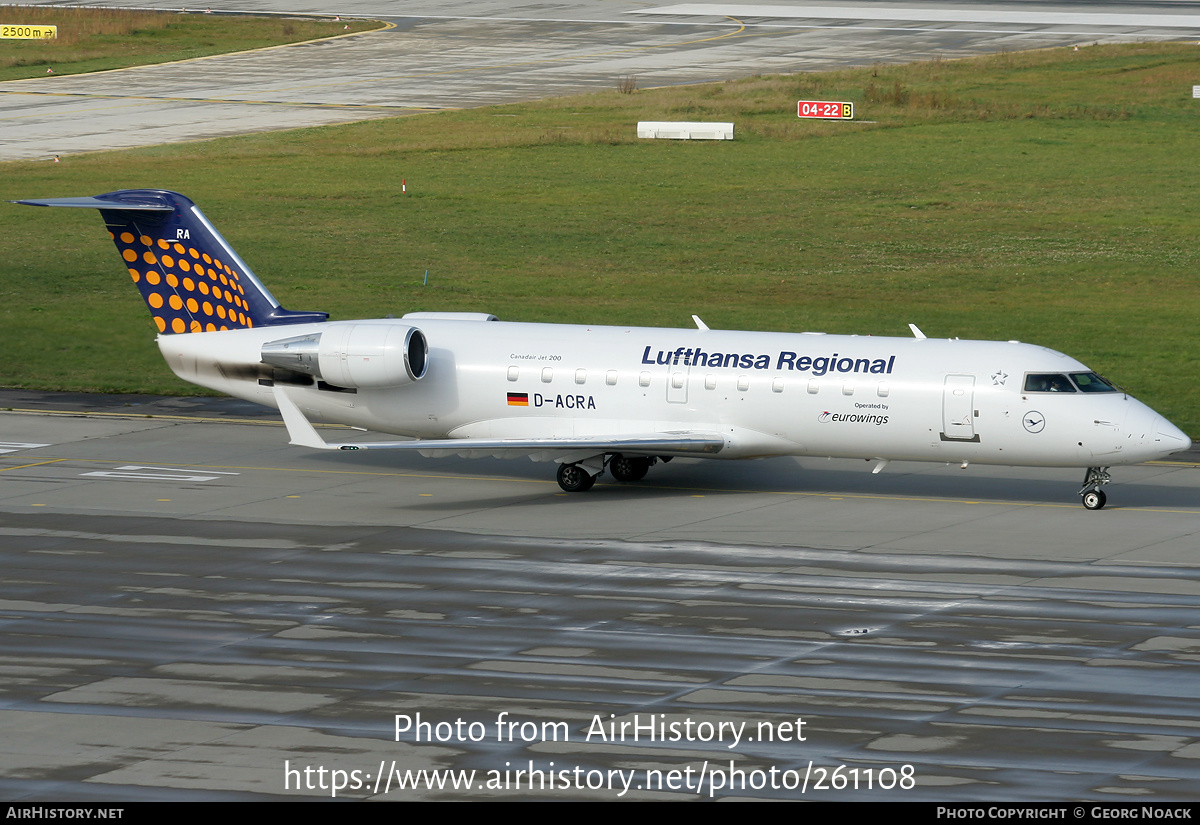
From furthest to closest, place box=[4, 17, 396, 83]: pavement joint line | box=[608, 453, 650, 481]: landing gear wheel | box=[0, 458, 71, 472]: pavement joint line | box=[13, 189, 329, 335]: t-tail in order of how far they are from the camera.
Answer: box=[4, 17, 396, 83]: pavement joint line
box=[0, 458, 71, 472]: pavement joint line
box=[13, 189, 329, 335]: t-tail
box=[608, 453, 650, 481]: landing gear wheel

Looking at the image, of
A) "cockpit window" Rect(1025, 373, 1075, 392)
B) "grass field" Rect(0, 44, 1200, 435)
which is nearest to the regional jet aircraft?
"cockpit window" Rect(1025, 373, 1075, 392)

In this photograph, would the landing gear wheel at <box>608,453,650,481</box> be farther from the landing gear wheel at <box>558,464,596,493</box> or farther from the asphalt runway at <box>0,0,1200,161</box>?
the asphalt runway at <box>0,0,1200,161</box>

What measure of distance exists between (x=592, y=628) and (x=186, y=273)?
1691cm

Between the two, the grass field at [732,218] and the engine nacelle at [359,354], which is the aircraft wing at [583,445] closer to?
the engine nacelle at [359,354]

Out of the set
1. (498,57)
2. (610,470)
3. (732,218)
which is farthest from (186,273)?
(498,57)

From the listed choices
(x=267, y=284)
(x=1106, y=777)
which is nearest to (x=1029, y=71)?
(x=267, y=284)

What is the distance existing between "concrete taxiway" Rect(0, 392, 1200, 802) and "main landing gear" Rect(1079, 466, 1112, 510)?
51cm

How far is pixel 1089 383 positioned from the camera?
1313 inches

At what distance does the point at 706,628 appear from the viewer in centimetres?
2597

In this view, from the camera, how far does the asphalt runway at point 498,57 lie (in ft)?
302

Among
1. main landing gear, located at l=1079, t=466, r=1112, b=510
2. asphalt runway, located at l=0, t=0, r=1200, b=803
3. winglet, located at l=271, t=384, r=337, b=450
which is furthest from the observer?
main landing gear, located at l=1079, t=466, r=1112, b=510

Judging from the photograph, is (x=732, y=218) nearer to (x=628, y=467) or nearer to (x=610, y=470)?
(x=610, y=470)

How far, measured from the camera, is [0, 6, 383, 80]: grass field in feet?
358

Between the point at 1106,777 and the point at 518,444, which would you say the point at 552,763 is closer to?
the point at 1106,777
